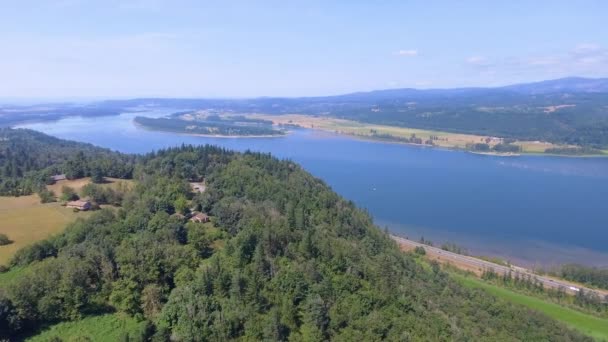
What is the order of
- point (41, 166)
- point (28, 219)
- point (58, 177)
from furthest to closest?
1. point (41, 166)
2. point (58, 177)
3. point (28, 219)

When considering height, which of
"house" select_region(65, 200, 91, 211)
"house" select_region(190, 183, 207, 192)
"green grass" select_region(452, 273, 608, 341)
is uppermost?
"house" select_region(190, 183, 207, 192)

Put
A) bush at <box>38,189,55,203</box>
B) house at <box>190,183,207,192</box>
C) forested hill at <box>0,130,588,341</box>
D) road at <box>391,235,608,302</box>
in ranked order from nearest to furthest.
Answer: forested hill at <box>0,130,588,341</box>, road at <box>391,235,608,302</box>, bush at <box>38,189,55,203</box>, house at <box>190,183,207,192</box>

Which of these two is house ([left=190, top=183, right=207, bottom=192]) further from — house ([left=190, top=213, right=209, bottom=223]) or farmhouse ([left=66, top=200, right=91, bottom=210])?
farmhouse ([left=66, top=200, right=91, bottom=210])

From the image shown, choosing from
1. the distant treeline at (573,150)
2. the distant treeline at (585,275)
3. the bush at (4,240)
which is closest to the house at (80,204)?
the bush at (4,240)

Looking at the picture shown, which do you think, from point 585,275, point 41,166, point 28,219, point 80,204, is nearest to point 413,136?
point 585,275

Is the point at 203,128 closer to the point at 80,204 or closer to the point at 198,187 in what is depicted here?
the point at 198,187

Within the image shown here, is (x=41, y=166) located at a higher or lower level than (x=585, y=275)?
higher

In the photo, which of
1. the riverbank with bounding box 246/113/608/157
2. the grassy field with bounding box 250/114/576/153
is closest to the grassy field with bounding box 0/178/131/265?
the riverbank with bounding box 246/113/608/157

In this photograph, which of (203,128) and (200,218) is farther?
(203,128)

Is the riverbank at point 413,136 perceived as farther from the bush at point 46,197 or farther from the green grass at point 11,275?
the green grass at point 11,275
